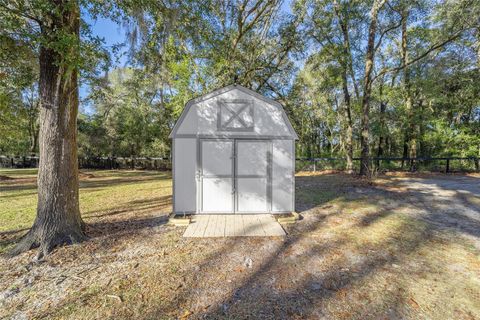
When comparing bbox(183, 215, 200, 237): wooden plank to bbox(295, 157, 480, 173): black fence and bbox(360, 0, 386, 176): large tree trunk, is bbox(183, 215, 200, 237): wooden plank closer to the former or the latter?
bbox(360, 0, 386, 176): large tree trunk

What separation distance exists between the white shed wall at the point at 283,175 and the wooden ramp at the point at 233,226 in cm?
47

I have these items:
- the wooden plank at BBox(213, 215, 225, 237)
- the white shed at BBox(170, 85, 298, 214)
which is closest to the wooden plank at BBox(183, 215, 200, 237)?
the white shed at BBox(170, 85, 298, 214)

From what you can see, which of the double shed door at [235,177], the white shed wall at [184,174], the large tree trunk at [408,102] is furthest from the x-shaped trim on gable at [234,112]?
the large tree trunk at [408,102]

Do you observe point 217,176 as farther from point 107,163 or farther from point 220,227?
point 107,163

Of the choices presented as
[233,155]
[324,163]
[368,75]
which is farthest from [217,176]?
[324,163]

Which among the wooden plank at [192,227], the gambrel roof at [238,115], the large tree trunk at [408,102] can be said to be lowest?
the wooden plank at [192,227]

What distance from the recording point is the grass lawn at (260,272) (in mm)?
A: 2338

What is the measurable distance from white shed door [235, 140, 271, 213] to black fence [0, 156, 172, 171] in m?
12.8

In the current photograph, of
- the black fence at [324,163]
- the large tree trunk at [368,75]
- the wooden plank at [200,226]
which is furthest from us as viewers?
the black fence at [324,163]

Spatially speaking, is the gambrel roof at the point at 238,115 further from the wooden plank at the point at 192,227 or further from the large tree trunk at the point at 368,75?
the large tree trunk at the point at 368,75

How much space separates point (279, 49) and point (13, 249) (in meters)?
12.6

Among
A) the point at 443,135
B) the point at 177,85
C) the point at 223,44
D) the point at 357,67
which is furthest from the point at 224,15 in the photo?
the point at 443,135

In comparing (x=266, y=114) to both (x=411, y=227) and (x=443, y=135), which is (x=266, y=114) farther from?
(x=443, y=135)

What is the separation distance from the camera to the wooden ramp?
14.1 ft
